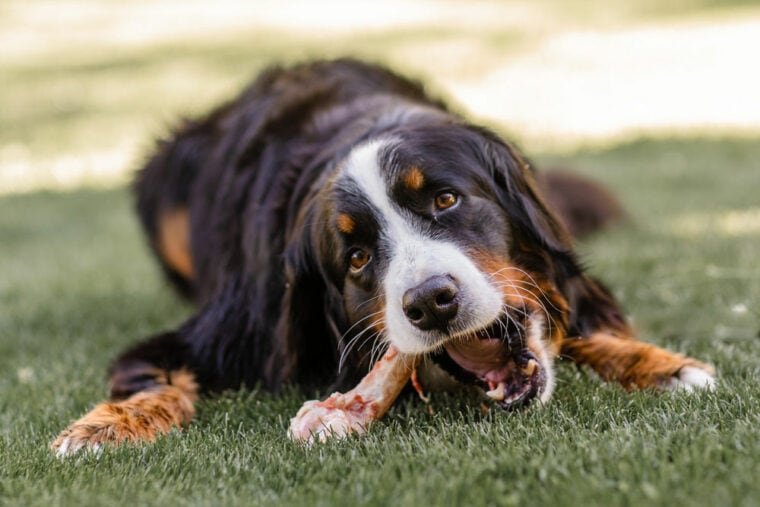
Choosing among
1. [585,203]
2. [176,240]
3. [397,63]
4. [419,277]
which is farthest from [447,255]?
[397,63]

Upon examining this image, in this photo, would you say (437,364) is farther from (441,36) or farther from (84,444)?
(441,36)

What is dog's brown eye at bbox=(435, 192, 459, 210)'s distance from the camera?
2988mm

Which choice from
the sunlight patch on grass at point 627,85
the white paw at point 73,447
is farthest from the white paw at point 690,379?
the sunlight patch on grass at point 627,85

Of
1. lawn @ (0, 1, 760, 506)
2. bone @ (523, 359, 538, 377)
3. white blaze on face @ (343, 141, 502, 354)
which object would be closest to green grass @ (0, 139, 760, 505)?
lawn @ (0, 1, 760, 506)

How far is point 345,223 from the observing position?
3.00 m

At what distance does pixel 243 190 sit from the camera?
13.0 feet

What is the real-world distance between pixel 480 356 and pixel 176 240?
2.78 m

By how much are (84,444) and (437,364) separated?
1.05 metres

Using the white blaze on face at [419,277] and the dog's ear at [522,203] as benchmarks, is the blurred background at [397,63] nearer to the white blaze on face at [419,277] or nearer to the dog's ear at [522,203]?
the dog's ear at [522,203]

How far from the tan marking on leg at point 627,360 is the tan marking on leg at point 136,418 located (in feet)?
4.24

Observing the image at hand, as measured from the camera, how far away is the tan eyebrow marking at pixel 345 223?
2.98m

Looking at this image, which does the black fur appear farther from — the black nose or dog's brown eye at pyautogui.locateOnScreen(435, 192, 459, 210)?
the black nose

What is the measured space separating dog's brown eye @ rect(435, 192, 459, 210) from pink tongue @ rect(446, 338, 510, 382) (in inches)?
16.9

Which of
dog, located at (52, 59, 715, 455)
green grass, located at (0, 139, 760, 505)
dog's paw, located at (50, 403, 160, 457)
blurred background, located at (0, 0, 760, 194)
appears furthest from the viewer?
blurred background, located at (0, 0, 760, 194)
